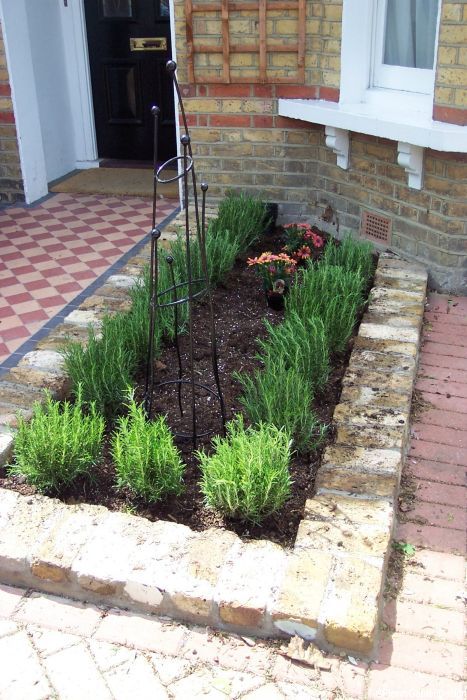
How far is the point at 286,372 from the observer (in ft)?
9.80

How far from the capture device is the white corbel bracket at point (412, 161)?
13.4ft

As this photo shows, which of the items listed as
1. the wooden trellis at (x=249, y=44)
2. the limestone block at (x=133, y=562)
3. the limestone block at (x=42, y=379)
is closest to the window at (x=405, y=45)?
the wooden trellis at (x=249, y=44)

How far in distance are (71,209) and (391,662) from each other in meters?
4.95

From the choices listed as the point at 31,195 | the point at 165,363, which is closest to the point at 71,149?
the point at 31,195

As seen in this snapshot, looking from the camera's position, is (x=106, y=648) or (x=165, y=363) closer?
(x=106, y=648)

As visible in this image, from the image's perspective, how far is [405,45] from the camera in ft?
14.5

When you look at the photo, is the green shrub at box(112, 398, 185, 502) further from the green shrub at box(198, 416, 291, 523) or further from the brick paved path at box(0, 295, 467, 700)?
the brick paved path at box(0, 295, 467, 700)

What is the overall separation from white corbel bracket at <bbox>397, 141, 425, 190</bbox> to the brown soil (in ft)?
3.65

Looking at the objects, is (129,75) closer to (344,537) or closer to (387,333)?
(387,333)

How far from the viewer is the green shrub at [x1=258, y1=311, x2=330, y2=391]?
10.3 ft

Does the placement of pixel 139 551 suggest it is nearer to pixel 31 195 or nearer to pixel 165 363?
pixel 165 363

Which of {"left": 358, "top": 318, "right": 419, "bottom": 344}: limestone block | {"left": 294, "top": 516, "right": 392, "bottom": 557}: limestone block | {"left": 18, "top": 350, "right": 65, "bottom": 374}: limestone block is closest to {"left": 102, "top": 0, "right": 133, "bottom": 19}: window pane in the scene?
{"left": 18, "top": 350, "right": 65, "bottom": 374}: limestone block

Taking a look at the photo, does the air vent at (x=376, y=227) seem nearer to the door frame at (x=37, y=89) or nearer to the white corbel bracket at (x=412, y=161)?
the white corbel bracket at (x=412, y=161)

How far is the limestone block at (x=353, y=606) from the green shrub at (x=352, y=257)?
2.25 metres
